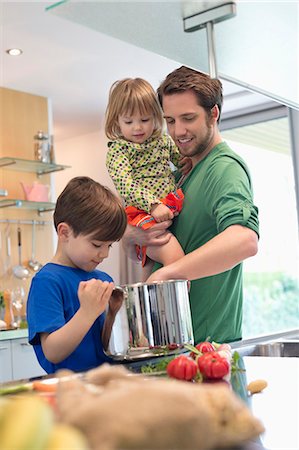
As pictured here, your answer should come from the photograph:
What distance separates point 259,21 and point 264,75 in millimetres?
313

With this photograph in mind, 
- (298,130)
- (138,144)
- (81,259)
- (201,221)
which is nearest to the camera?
(81,259)

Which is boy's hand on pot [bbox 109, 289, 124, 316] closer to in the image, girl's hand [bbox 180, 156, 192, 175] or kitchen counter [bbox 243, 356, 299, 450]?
kitchen counter [bbox 243, 356, 299, 450]

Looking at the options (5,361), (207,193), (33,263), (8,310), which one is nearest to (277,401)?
(207,193)

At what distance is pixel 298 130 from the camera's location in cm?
485

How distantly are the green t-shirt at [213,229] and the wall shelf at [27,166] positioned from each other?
2.90m

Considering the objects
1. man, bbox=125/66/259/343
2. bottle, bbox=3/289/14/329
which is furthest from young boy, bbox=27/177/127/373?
bottle, bbox=3/289/14/329

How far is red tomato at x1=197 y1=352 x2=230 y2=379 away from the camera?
39.9 inches

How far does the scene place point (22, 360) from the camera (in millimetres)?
3738

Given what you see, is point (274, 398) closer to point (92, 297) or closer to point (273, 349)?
point (92, 297)

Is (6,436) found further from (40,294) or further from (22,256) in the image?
(22,256)

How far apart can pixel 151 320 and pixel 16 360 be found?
2685mm

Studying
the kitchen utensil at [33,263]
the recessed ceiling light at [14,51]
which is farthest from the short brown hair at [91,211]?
the kitchen utensil at [33,263]

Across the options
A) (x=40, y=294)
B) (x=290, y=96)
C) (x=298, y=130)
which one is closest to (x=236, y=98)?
(x=298, y=130)

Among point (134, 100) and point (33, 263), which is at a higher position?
point (134, 100)
